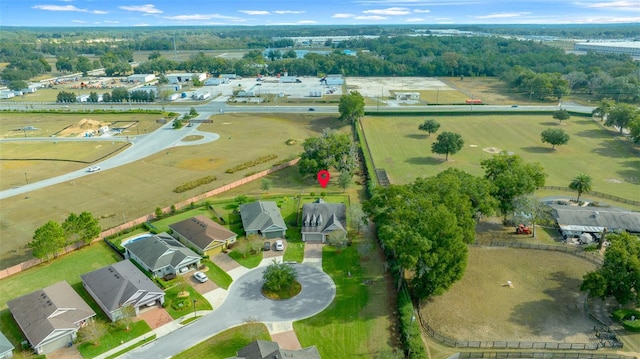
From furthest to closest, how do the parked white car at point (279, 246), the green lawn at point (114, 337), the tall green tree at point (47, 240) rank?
the parked white car at point (279, 246) < the tall green tree at point (47, 240) < the green lawn at point (114, 337)

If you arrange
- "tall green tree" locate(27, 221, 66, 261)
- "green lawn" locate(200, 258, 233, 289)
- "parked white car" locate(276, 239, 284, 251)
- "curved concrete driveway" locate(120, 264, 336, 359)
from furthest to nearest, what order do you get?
"parked white car" locate(276, 239, 284, 251) → "tall green tree" locate(27, 221, 66, 261) → "green lawn" locate(200, 258, 233, 289) → "curved concrete driveway" locate(120, 264, 336, 359)

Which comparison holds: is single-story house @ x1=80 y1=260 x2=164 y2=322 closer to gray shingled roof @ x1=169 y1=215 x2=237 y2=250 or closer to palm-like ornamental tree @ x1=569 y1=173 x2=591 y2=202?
gray shingled roof @ x1=169 y1=215 x2=237 y2=250

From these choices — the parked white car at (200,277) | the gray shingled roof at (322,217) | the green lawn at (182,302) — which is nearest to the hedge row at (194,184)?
the gray shingled roof at (322,217)

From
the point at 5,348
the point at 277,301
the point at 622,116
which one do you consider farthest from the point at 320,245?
the point at 622,116

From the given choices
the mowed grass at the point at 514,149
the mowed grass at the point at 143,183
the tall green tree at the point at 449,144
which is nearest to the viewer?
the mowed grass at the point at 143,183

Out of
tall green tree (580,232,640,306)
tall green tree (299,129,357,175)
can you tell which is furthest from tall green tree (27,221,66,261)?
tall green tree (580,232,640,306)

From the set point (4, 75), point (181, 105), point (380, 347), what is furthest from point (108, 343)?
point (4, 75)

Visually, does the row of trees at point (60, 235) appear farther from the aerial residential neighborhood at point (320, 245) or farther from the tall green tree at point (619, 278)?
the tall green tree at point (619, 278)
